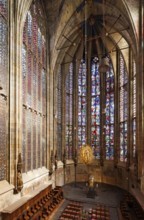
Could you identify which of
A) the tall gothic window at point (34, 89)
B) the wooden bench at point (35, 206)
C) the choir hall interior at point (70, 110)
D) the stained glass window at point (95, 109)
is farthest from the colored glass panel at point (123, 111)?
the tall gothic window at point (34, 89)

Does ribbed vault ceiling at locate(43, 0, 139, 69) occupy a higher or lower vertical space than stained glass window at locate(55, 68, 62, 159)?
higher

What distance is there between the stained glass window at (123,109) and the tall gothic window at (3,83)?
13100 millimetres

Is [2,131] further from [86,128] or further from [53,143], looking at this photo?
[86,128]

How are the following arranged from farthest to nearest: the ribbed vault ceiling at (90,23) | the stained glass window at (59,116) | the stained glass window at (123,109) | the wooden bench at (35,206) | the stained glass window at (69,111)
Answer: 1. the stained glass window at (69,111)
2. the stained glass window at (59,116)
3. the stained glass window at (123,109)
4. the ribbed vault ceiling at (90,23)
5. the wooden bench at (35,206)

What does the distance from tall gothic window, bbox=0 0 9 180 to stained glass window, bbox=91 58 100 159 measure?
13899 millimetres

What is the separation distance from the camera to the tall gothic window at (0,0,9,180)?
10.8 meters

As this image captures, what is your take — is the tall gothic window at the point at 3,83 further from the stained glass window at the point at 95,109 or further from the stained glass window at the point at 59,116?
the stained glass window at the point at 95,109

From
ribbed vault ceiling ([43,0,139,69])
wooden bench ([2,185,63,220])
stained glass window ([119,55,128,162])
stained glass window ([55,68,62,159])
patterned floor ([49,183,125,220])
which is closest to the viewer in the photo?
wooden bench ([2,185,63,220])

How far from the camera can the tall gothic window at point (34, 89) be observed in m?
14.2

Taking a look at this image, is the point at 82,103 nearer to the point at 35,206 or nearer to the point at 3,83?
the point at 3,83

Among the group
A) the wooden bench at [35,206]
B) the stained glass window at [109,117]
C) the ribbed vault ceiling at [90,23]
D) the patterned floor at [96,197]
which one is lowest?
the patterned floor at [96,197]

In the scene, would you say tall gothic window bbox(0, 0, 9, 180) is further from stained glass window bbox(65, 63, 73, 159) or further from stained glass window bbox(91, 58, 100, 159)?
stained glass window bbox(91, 58, 100, 159)

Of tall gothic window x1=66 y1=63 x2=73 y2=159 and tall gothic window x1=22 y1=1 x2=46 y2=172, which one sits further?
tall gothic window x1=66 y1=63 x2=73 y2=159

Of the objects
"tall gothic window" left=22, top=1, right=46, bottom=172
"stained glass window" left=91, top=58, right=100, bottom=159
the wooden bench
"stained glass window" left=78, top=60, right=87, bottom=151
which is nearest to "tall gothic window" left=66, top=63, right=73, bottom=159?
"stained glass window" left=78, top=60, right=87, bottom=151
